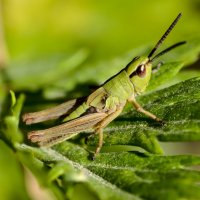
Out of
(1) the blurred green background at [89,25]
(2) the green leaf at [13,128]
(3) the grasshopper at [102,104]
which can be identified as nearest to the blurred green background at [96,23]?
(1) the blurred green background at [89,25]

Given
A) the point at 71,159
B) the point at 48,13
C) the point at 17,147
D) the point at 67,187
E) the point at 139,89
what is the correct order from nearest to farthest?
the point at 67,187 → the point at 17,147 → the point at 71,159 → the point at 139,89 → the point at 48,13

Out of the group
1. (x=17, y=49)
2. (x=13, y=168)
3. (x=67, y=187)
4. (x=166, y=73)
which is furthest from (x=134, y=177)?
(x=17, y=49)

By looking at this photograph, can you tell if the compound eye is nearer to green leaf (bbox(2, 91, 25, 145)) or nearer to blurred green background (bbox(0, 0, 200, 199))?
green leaf (bbox(2, 91, 25, 145))

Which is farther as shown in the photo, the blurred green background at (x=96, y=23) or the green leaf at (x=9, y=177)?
the blurred green background at (x=96, y=23)

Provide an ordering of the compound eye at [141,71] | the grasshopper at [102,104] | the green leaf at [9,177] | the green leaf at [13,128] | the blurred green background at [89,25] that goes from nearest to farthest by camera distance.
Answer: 1. the green leaf at [13,128]
2. the grasshopper at [102,104]
3. the compound eye at [141,71]
4. the green leaf at [9,177]
5. the blurred green background at [89,25]

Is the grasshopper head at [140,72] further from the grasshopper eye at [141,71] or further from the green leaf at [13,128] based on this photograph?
the green leaf at [13,128]

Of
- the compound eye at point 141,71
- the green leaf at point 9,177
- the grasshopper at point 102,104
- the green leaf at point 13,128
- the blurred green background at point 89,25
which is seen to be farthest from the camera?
the blurred green background at point 89,25

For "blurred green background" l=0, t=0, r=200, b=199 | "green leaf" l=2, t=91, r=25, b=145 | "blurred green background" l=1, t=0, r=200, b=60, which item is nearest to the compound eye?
"green leaf" l=2, t=91, r=25, b=145

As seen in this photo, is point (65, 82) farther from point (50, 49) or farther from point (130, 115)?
point (50, 49)
